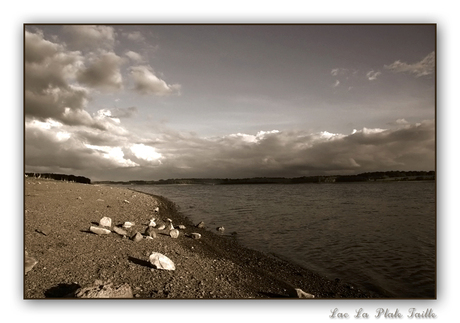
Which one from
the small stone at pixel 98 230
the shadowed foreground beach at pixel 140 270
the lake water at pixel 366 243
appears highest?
the small stone at pixel 98 230

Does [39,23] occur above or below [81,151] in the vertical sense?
above

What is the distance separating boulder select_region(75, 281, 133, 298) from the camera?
3.65 metres

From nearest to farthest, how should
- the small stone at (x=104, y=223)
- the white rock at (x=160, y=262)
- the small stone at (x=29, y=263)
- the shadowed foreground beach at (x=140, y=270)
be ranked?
1. the shadowed foreground beach at (x=140, y=270)
2. the small stone at (x=29, y=263)
3. the white rock at (x=160, y=262)
4. the small stone at (x=104, y=223)

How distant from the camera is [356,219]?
39.6ft

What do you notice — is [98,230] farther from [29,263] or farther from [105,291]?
[105,291]

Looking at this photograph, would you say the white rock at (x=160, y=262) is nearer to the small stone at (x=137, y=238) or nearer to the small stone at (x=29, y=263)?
the small stone at (x=137, y=238)

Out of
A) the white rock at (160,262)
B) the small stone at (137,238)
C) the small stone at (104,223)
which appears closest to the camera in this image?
the white rock at (160,262)

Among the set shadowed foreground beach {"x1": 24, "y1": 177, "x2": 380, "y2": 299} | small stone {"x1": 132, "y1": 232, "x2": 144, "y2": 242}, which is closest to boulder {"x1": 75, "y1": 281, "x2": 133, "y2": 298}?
Result: shadowed foreground beach {"x1": 24, "y1": 177, "x2": 380, "y2": 299}

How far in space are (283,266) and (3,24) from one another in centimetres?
885

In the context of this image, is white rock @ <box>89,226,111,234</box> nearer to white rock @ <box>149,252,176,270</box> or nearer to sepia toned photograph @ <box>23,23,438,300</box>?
sepia toned photograph @ <box>23,23,438,300</box>

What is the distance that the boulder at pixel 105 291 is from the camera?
365 centimetres

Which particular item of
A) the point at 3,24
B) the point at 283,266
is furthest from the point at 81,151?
the point at 283,266

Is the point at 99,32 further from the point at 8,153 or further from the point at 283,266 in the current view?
the point at 283,266

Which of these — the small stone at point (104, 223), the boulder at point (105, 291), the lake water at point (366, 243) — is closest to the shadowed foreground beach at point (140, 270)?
the boulder at point (105, 291)
